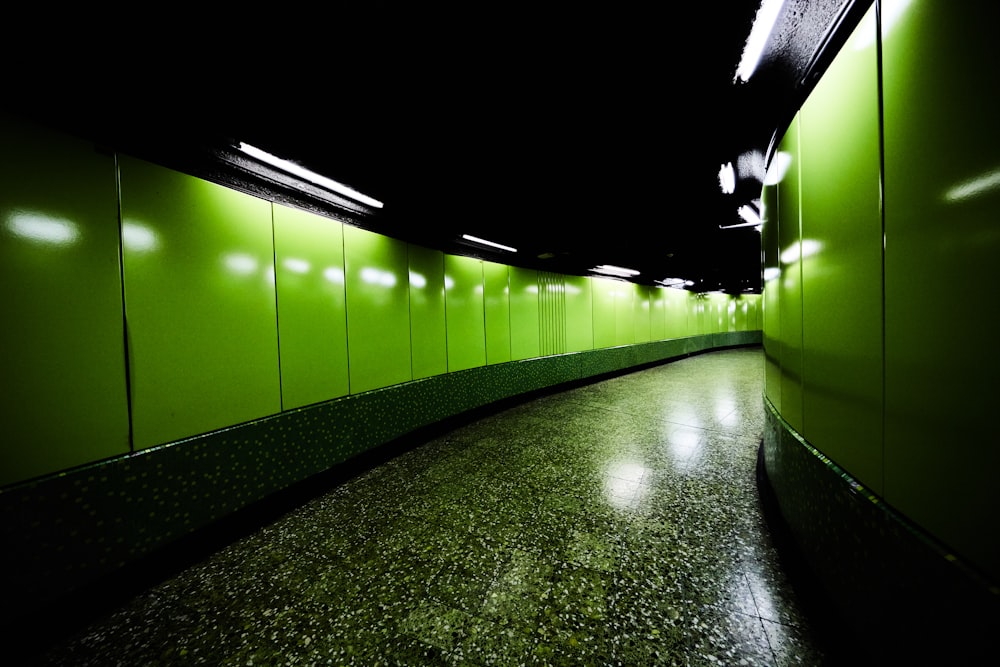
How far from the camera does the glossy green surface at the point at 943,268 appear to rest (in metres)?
0.82

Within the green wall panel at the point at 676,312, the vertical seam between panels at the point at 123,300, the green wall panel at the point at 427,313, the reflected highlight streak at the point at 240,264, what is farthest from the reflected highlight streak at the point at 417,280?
the green wall panel at the point at 676,312

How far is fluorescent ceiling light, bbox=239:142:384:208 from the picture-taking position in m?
2.44

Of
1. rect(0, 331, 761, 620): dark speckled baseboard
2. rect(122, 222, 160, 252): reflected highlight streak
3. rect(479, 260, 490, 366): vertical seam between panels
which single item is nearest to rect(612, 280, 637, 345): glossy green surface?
rect(479, 260, 490, 366): vertical seam between panels

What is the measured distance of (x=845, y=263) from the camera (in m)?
1.47

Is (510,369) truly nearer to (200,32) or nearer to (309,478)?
(309,478)

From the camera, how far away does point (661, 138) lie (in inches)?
95.9

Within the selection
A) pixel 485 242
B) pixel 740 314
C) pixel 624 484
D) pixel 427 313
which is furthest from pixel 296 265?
pixel 740 314

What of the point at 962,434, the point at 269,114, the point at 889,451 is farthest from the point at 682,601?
the point at 269,114

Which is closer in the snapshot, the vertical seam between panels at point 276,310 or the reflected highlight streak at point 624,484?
the reflected highlight streak at point 624,484

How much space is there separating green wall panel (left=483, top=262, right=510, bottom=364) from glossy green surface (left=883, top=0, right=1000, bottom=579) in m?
4.69

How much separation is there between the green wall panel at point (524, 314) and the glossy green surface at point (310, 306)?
3.34 metres

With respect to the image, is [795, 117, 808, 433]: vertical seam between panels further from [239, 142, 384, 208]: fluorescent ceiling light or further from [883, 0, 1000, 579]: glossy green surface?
[239, 142, 384, 208]: fluorescent ceiling light

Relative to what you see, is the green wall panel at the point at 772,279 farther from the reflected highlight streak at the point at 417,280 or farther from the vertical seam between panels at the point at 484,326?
the reflected highlight streak at the point at 417,280

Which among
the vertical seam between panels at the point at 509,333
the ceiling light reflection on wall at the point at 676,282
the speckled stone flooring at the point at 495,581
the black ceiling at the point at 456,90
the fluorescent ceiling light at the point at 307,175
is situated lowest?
the speckled stone flooring at the point at 495,581
